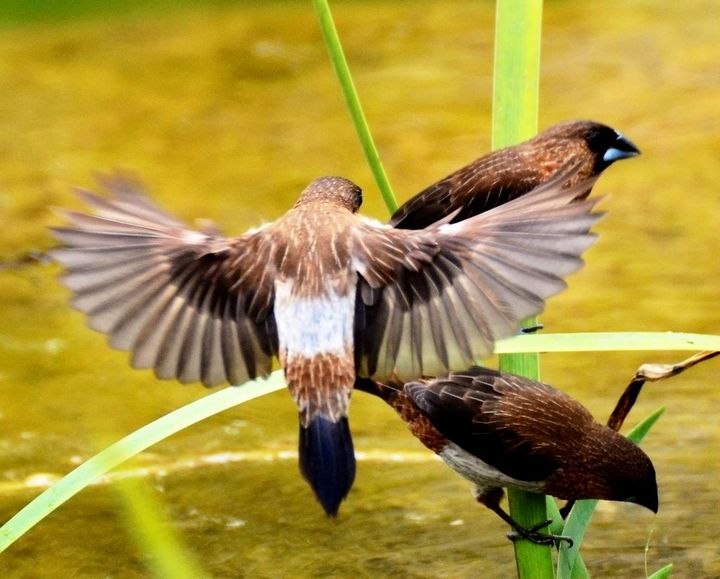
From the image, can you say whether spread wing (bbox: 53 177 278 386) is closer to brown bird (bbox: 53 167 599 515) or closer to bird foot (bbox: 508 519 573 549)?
brown bird (bbox: 53 167 599 515)

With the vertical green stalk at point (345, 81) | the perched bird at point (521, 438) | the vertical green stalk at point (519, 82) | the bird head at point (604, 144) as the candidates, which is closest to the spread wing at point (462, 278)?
the vertical green stalk at point (345, 81)

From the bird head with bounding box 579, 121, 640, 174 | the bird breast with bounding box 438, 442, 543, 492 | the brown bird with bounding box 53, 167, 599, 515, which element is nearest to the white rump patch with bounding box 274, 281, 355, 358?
the brown bird with bounding box 53, 167, 599, 515

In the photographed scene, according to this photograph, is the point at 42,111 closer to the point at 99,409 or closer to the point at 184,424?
the point at 99,409

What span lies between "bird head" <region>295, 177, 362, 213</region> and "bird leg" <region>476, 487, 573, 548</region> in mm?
791

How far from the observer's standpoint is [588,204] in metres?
2.26

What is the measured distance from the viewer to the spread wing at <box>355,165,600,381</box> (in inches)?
91.7

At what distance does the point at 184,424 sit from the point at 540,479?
3.66 ft

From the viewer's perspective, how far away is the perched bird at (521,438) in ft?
10.9

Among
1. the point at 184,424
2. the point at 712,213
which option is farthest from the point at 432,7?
the point at 184,424

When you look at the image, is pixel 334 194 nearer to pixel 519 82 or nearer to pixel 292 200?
pixel 519 82

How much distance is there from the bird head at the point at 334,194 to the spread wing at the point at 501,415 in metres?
0.64

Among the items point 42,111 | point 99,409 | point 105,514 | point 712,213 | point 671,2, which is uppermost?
point 671,2

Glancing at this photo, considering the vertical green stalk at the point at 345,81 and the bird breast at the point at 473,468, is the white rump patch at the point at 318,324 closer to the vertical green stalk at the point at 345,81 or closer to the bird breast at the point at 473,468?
the vertical green stalk at the point at 345,81

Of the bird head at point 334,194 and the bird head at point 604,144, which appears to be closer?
the bird head at point 334,194
